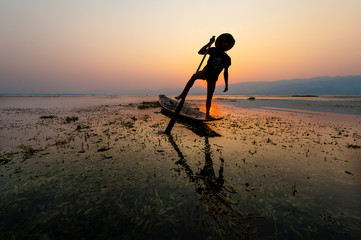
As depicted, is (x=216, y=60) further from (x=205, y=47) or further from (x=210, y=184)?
(x=210, y=184)

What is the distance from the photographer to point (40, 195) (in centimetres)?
425

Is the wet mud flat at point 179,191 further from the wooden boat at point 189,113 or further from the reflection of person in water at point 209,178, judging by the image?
the wooden boat at point 189,113

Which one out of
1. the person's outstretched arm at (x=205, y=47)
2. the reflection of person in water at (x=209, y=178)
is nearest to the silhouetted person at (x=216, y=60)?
the person's outstretched arm at (x=205, y=47)

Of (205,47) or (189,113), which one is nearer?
(205,47)

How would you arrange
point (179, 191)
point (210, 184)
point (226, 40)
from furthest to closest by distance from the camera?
1. point (226, 40)
2. point (210, 184)
3. point (179, 191)

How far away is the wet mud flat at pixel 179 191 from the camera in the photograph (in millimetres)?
3184

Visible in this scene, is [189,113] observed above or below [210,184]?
above

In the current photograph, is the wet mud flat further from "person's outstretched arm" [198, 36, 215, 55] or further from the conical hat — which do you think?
"person's outstretched arm" [198, 36, 215, 55]

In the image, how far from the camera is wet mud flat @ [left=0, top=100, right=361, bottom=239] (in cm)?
318

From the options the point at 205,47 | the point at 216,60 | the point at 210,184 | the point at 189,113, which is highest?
the point at 205,47

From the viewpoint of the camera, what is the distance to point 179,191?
4.52m

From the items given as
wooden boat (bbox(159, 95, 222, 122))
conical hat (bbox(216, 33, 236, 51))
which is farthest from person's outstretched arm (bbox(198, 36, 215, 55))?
wooden boat (bbox(159, 95, 222, 122))

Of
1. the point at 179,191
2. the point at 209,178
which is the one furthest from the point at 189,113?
the point at 179,191

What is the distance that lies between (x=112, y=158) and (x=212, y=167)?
449 centimetres
